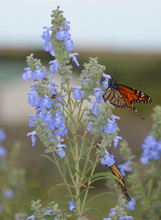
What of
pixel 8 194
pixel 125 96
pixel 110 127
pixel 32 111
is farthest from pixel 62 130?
pixel 32 111

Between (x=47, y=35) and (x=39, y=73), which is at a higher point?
(x=47, y=35)

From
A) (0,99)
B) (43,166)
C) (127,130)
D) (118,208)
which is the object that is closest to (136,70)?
(0,99)

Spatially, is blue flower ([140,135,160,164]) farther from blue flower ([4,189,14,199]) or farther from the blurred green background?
blue flower ([4,189,14,199])

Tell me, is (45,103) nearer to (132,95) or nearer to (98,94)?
(98,94)

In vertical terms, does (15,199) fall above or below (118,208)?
above

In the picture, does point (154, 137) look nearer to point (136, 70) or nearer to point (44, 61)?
point (136, 70)

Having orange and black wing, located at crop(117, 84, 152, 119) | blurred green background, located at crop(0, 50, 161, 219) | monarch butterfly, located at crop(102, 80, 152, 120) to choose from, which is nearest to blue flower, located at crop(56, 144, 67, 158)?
monarch butterfly, located at crop(102, 80, 152, 120)
